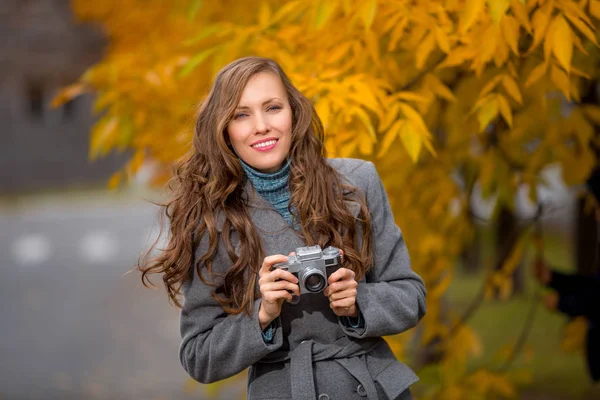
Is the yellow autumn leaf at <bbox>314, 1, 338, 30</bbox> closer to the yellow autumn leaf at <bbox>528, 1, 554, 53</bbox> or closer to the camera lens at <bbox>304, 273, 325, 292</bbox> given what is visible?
the yellow autumn leaf at <bbox>528, 1, 554, 53</bbox>

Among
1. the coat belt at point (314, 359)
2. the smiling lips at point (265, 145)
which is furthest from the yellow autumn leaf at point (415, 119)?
the coat belt at point (314, 359)

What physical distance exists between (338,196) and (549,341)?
4.89 meters

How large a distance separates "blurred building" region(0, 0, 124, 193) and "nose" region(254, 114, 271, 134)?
1930 centimetres

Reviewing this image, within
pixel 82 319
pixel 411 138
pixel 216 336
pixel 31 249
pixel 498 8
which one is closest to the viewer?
pixel 216 336

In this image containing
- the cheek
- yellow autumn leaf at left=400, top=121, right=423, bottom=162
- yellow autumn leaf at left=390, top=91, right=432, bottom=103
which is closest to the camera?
the cheek

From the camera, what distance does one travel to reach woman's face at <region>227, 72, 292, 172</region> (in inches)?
83.7

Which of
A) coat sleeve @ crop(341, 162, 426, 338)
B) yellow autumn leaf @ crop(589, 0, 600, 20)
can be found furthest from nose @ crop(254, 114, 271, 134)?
yellow autumn leaf @ crop(589, 0, 600, 20)

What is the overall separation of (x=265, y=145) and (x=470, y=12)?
81 centimetres

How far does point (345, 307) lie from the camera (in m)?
2.00

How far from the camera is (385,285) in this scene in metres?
2.11

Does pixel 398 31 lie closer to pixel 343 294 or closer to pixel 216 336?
pixel 343 294

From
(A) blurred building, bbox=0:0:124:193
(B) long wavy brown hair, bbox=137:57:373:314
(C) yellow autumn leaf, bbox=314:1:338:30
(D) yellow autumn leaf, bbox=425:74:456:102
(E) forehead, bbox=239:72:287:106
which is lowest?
(B) long wavy brown hair, bbox=137:57:373:314

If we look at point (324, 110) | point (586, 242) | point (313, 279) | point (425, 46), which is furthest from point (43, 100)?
point (313, 279)

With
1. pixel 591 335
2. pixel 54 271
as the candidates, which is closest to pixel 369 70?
pixel 591 335
